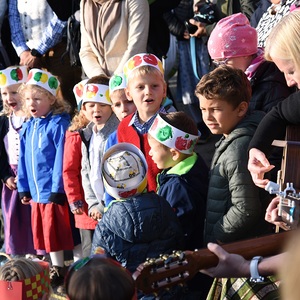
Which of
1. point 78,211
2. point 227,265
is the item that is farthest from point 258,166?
point 78,211

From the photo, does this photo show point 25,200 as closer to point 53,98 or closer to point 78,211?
point 78,211

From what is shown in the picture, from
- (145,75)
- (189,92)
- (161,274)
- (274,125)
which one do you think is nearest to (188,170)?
(274,125)

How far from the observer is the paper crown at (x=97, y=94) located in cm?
528

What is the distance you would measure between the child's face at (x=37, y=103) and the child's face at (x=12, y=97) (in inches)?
14.9

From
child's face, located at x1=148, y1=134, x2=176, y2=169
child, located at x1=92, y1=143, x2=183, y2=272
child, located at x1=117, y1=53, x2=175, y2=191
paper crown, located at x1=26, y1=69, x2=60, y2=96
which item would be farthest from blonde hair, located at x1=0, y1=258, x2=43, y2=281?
paper crown, located at x1=26, y1=69, x2=60, y2=96

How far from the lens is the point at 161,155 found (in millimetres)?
4223

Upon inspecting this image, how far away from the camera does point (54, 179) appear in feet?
18.3

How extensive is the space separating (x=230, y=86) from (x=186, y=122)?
35cm

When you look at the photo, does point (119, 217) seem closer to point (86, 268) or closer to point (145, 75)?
point (86, 268)

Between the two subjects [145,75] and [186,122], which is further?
[145,75]

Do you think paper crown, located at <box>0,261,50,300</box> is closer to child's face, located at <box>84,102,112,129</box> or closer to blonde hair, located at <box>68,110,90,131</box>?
child's face, located at <box>84,102,112,129</box>

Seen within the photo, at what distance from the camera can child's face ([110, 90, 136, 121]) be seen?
5109 mm

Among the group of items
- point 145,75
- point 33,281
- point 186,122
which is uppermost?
point 145,75

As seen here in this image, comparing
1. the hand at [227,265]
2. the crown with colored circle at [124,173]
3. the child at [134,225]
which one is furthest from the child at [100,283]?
the crown with colored circle at [124,173]
